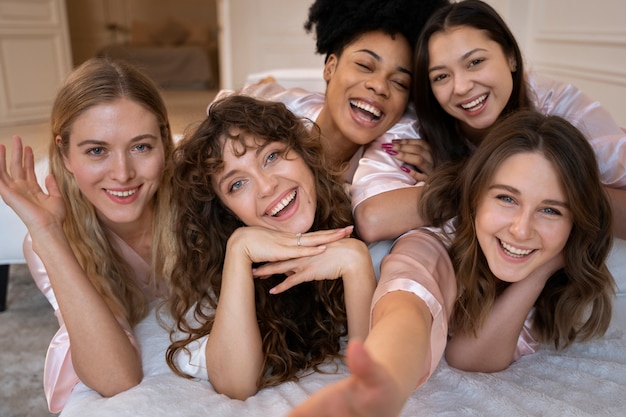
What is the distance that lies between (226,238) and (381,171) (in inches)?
20.1

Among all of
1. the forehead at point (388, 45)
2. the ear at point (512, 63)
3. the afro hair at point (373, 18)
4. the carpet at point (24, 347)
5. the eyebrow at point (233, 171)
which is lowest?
the carpet at point (24, 347)

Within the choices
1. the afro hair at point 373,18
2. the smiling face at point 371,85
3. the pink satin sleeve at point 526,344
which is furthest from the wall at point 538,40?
the pink satin sleeve at point 526,344

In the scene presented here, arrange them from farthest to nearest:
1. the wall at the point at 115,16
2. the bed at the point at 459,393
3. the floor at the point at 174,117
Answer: the wall at the point at 115,16 → the floor at the point at 174,117 → the bed at the point at 459,393

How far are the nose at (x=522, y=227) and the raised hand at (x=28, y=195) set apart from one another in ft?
3.47

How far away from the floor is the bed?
1250 mm

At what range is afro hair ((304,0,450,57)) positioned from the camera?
5.52ft

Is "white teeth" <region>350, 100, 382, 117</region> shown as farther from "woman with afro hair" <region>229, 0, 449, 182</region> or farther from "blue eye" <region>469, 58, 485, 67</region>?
"blue eye" <region>469, 58, 485, 67</region>

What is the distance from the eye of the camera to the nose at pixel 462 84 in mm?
1477

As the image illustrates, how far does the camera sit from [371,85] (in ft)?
5.33

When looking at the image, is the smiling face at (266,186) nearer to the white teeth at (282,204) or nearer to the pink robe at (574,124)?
the white teeth at (282,204)

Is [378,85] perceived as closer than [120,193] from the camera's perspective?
No

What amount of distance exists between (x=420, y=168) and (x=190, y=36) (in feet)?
26.9

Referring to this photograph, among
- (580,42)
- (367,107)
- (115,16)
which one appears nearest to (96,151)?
(367,107)

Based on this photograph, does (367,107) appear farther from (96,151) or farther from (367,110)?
(96,151)
